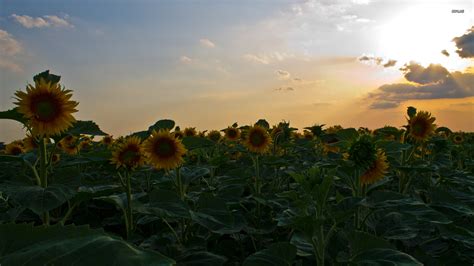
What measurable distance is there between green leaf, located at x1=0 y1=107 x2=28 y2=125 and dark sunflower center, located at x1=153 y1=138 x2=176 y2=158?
3.09 ft

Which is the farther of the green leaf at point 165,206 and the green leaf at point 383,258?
the green leaf at point 165,206

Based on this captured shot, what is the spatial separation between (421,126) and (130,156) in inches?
117

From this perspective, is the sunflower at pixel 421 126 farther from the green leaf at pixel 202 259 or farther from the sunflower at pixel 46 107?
the sunflower at pixel 46 107

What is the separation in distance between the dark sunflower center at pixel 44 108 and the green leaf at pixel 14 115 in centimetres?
8

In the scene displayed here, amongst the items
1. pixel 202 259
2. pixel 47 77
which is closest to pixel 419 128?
pixel 202 259

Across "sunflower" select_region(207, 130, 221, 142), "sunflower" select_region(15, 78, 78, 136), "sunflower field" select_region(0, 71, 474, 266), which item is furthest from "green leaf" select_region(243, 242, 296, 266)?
"sunflower" select_region(207, 130, 221, 142)

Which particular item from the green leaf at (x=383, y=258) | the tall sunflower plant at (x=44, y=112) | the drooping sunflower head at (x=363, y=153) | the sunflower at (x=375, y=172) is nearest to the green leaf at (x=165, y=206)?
the tall sunflower plant at (x=44, y=112)

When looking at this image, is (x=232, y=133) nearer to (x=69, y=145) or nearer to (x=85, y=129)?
(x=69, y=145)

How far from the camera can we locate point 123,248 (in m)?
0.45

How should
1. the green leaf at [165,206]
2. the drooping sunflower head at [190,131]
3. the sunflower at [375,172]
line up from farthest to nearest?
the drooping sunflower head at [190,131]
the sunflower at [375,172]
the green leaf at [165,206]

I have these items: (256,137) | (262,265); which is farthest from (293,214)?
(256,137)

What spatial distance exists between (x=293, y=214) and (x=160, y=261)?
2052 millimetres

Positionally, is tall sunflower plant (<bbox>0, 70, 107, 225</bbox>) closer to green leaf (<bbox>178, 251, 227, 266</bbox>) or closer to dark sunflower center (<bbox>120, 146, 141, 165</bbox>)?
dark sunflower center (<bbox>120, 146, 141, 165</bbox>)

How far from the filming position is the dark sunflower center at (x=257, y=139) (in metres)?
5.31
